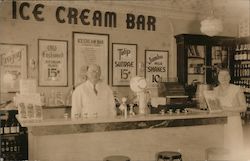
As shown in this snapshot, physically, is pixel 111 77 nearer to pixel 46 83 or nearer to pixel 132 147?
pixel 46 83

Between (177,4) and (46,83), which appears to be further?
(177,4)

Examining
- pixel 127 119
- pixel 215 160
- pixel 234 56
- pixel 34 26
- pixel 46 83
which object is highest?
pixel 34 26

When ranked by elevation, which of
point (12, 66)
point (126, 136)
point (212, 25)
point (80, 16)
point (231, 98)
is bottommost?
point (126, 136)

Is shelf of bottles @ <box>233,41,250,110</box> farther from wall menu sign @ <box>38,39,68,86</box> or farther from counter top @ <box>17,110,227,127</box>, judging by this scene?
wall menu sign @ <box>38,39,68,86</box>

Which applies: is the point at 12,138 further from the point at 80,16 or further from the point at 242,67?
the point at 242,67

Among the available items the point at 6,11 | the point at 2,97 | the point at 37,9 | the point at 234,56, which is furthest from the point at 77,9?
the point at 234,56

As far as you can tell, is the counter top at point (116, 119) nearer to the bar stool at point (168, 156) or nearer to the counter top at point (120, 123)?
the counter top at point (120, 123)

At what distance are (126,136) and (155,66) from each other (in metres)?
3.45

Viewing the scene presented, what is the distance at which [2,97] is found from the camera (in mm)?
5391

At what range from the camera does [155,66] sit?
6.73 m

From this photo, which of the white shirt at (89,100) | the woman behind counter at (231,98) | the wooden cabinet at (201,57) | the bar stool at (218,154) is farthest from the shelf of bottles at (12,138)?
the wooden cabinet at (201,57)

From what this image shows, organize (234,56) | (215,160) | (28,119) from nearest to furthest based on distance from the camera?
(28,119), (215,160), (234,56)

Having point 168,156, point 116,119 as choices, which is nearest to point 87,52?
point 116,119

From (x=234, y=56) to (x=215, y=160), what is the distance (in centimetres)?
426
